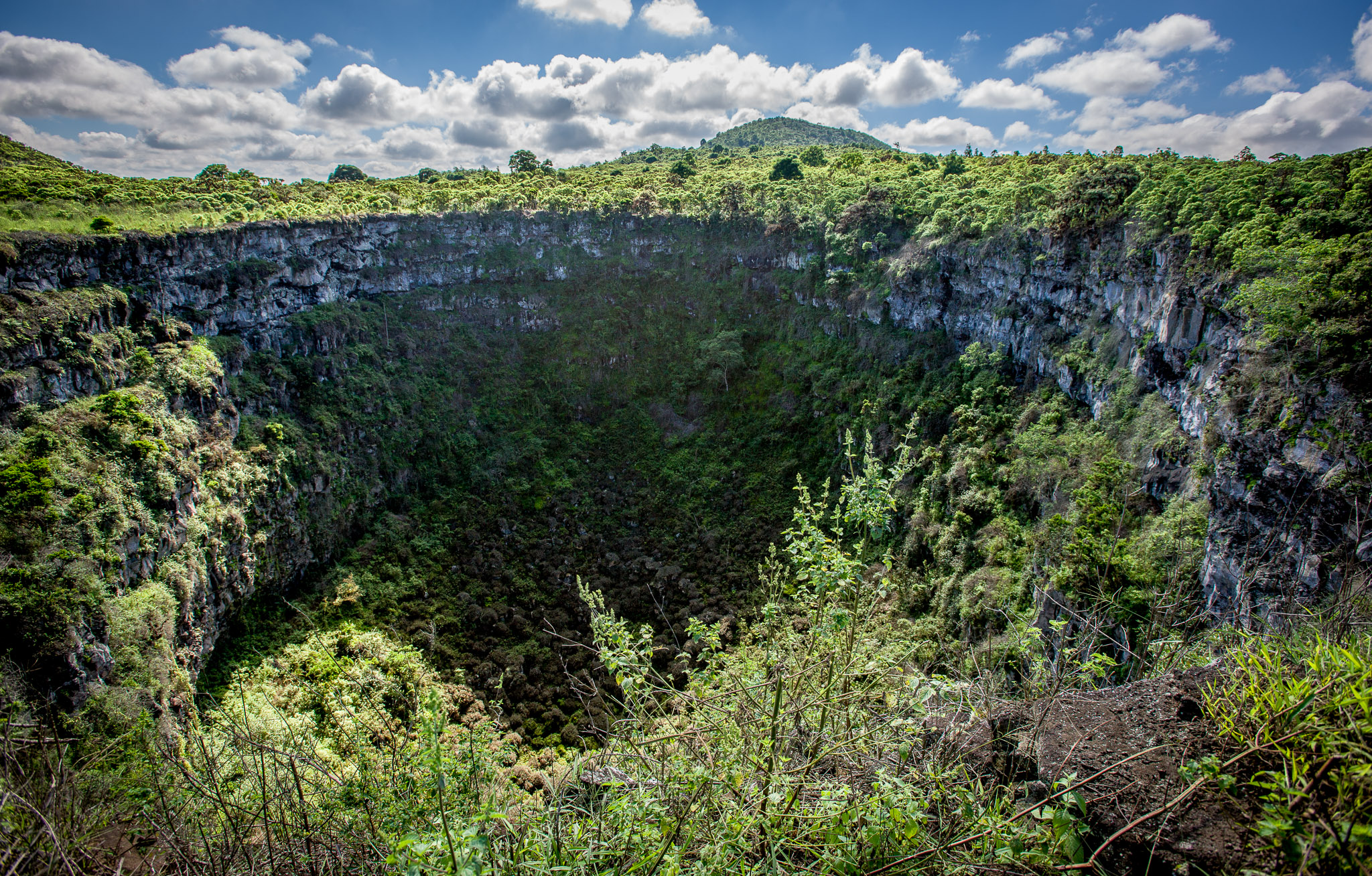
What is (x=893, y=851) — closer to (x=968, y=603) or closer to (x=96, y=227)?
(x=968, y=603)

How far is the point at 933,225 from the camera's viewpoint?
28844mm

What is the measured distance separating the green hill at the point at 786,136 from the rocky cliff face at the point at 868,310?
→ 6503 cm

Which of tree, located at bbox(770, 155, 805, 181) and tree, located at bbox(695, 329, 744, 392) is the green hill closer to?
tree, located at bbox(770, 155, 805, 181)

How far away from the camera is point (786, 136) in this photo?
326 feet

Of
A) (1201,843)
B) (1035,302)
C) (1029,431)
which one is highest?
(1035,302)

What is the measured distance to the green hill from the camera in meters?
96.6

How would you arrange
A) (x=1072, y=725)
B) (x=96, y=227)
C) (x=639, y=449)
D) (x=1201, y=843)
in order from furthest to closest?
(x=639, y=449)
(x=96, y=227)
(x=1072, y=725)
(x=1201, y=843)

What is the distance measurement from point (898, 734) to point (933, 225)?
29.4 m

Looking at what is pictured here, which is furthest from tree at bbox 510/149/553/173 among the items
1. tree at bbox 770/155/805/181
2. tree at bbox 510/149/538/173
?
tree at bbox 770/155/805/181

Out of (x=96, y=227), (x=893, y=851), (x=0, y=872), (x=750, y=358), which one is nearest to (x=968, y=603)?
(x=893, y=851)

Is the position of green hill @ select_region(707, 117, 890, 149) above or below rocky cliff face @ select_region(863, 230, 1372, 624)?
above

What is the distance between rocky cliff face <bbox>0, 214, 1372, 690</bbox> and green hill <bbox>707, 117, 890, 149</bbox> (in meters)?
65.0

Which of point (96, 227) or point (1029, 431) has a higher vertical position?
point (96, 227)

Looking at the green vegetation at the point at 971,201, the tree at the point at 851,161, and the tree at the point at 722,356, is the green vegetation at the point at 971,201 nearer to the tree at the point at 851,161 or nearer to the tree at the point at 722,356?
the tree at the point at 851,161
